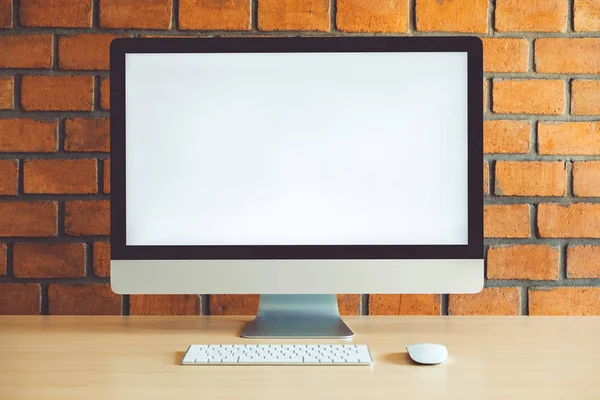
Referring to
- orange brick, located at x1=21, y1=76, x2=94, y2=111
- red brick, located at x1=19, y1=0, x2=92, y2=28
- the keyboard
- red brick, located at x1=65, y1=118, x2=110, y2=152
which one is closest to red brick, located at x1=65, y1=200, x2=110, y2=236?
red brick, located at x1=65, y1=118, x2=110, y2=152

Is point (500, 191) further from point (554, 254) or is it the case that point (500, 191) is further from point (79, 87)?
point (79, 87)

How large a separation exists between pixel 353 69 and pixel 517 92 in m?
0.54

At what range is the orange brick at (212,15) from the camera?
1.35 m

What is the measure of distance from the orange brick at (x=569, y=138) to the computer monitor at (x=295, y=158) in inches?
16.3

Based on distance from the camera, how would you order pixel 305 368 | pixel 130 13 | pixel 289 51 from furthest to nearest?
pixel 130 13 → pixel 289 51 → pixel 305 368

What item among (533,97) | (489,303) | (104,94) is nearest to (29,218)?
(104,94)

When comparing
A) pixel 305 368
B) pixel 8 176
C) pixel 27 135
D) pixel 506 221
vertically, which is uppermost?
pixel 27 135

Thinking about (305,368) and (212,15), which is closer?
(305,368)

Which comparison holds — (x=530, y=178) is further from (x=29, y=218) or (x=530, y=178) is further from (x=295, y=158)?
(x=29, y=218)

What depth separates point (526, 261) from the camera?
1.36m

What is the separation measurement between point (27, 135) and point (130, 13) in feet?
1.29

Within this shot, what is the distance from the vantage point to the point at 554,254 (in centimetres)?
136

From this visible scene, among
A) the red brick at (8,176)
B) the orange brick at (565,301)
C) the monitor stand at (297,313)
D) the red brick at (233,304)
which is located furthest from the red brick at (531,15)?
the red brick at (8,176)

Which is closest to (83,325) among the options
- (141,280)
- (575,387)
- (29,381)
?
(141,280)
